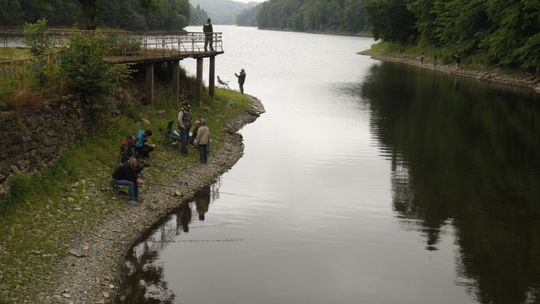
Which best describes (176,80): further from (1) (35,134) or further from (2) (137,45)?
(1) (35,134)

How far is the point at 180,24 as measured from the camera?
156 metres

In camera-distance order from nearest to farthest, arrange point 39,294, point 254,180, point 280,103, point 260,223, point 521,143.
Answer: point 39,294 → point 260,223 → point 254,180 → point 521,143 → point 280,103

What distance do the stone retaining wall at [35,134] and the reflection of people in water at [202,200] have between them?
500cm

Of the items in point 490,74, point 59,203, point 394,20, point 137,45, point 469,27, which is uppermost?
point 394,20

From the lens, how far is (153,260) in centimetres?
1762

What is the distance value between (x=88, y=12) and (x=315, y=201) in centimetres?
2213

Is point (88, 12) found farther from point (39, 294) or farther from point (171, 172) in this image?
point (39, 294)

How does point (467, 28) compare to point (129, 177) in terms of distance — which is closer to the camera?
point (129, 177)

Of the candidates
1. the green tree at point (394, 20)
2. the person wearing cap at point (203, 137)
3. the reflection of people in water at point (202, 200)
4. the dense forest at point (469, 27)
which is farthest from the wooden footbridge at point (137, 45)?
the green tree at point (394, 20)

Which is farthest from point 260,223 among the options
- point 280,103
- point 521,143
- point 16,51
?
point 280,103

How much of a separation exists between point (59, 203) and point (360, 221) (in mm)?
→ 10269

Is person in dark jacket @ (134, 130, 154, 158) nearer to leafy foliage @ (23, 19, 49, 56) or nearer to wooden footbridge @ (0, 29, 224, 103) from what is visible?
wooden footbridge @ (0, 29, 224, 103)

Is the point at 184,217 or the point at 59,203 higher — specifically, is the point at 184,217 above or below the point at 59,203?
below

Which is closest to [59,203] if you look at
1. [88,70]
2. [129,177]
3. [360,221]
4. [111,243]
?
[111,243]
